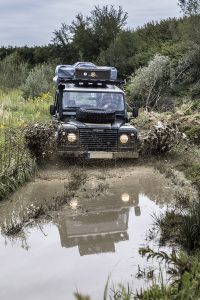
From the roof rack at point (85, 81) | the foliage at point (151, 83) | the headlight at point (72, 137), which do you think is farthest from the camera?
the foliage at point (151, 83)

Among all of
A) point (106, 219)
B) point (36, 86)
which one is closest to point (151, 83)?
point (36, 86)

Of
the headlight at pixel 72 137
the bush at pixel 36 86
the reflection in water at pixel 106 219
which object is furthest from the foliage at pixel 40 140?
the bush at pixel 36 86

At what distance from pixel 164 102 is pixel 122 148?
849cm

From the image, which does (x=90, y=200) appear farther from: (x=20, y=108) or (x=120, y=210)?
(x=20, y=108)

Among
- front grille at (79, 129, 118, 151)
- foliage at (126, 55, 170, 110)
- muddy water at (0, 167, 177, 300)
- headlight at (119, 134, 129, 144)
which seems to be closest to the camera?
muddy water at (0, 167, 177, 300)

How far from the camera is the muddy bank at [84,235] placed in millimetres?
5910

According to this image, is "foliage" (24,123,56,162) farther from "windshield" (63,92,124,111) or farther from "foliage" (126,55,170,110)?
"foliage" (126,55,170,110)

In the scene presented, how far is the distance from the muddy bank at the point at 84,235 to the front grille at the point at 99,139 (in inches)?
20.1

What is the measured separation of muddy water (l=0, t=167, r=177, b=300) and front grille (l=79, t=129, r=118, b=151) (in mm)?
660

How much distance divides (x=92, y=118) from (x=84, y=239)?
15.6 feet

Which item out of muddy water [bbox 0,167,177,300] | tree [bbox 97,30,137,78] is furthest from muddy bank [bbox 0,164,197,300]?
tree [bbox 97,30,137,78]

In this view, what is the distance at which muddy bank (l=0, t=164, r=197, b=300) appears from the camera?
19.4 ft

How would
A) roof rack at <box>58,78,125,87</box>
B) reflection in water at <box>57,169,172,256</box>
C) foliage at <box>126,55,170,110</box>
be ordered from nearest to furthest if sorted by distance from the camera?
reflection in water at <box>57,169,172,256</box> < roof rack at <box>58,78,125,87</box> < foliage at <box>126,55,170,110</box>

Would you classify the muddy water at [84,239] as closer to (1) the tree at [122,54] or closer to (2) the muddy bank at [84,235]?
(2) the muddy bank at [84,235]
